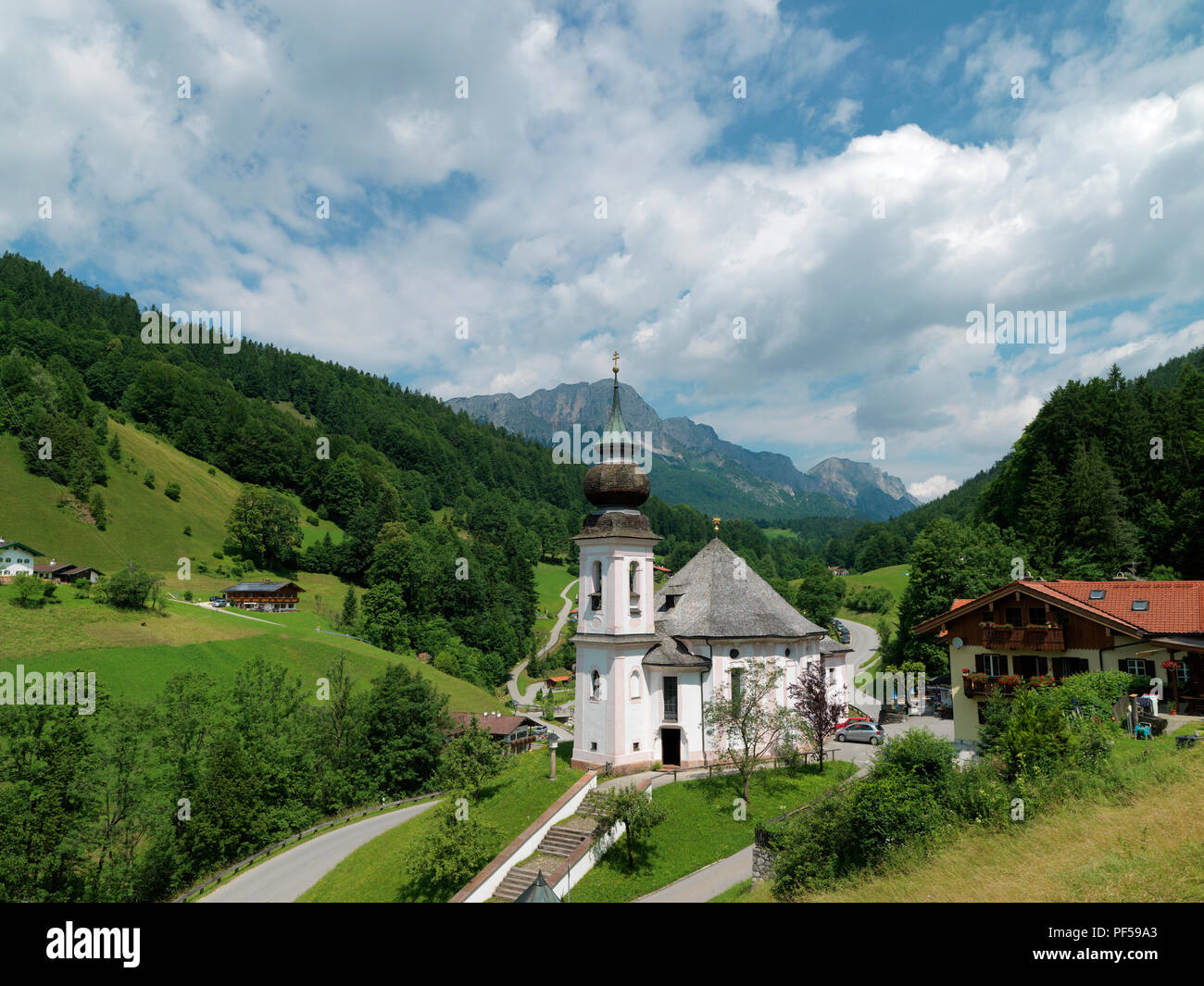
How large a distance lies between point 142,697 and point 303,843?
Answer: 829 inches

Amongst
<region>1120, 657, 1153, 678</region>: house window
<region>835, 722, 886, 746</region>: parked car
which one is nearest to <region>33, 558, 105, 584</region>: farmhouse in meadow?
<region>835, 722, 886, 746</region>: parked car

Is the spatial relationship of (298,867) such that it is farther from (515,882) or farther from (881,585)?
(881,585)

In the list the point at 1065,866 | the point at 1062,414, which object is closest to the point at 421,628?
the point at 1062,414

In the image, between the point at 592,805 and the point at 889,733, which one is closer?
the point at 592,805

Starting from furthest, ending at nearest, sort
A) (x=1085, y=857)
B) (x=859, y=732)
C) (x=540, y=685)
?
(x=540, y=685) < (x=859, y=732) < (x=1085, y=857)

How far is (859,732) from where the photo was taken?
135 feet

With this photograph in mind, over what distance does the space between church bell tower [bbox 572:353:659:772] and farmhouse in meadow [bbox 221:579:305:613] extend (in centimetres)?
6781

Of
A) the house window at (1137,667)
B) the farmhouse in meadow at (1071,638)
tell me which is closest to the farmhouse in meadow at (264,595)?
the farmhouse in meadow at (1071,638)

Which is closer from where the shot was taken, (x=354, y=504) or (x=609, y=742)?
(x=609, y=742)

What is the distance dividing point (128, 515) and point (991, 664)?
114 metres

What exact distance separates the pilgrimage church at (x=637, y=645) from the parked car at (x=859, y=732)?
624 cm

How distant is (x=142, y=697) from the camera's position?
5156 centimetres

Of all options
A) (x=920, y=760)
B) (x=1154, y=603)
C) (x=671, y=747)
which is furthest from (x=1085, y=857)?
(x=671, y=747)
